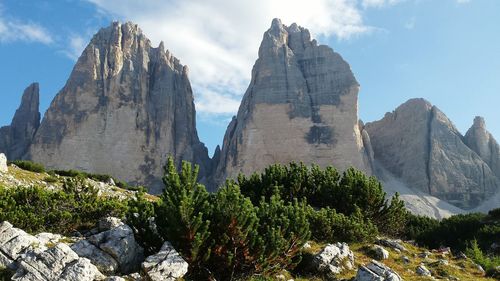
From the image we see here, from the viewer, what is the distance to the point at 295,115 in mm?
106438

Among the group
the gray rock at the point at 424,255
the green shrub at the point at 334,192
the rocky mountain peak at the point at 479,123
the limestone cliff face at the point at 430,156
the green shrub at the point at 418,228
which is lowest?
the green shrub at the point at 418,228

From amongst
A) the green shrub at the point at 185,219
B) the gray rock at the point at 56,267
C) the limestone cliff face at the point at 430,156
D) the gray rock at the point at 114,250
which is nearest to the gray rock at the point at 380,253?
the green shrub at the point at 185,219

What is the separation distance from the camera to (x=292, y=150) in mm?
103562

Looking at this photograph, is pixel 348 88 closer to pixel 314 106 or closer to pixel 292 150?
pixel 314 106

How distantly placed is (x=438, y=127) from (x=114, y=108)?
82935 millimetres

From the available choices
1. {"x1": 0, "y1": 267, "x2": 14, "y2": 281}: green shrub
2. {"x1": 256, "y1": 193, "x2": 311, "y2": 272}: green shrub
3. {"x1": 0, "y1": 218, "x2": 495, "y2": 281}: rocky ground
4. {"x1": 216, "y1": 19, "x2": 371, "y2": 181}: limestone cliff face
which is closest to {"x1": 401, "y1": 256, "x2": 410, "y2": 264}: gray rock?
{"x1": 0, "y1": 218, "x2": 495, "y2": 281}: rocky ground

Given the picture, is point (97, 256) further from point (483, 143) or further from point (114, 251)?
point (483, 143)

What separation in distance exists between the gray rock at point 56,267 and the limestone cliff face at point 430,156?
10978 cm

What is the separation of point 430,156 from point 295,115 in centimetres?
3714

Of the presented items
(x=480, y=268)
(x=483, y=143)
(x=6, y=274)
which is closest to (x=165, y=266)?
(x=6, y=274)

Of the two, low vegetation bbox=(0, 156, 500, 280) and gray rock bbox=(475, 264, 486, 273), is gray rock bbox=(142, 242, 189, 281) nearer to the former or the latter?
low vegetation bbox=(0, 156, 500, 280)

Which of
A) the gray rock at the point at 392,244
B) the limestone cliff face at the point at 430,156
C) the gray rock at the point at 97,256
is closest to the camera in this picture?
the gray rock at the point at 97,256

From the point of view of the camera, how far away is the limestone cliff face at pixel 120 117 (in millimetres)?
104250

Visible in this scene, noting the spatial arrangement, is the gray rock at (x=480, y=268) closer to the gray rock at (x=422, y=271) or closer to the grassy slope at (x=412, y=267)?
the grassy slope at (x=412, y=267)
